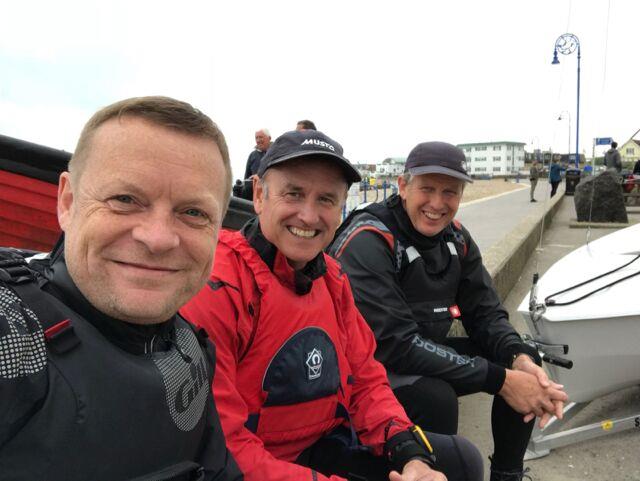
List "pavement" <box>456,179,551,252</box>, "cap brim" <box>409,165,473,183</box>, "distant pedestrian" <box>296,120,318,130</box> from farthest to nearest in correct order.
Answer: "pavement" <box>456,179,551,252</box>, "distant pedestrian" <box>296,120,318,130</box>, "cap brim" <box>409,165,473,183</box>

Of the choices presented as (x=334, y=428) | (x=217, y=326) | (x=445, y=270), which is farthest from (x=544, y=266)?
(x=217, y=326)

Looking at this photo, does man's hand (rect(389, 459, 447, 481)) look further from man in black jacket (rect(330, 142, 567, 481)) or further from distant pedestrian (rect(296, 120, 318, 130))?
distant pedestrian (rect(296, 120, 318, 130))

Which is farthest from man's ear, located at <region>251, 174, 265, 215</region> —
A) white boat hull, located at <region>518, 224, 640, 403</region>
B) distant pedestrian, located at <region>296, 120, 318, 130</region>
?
distant pedestrian, located at <region>296, 120, 318, 130</region>

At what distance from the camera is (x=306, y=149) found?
170cm

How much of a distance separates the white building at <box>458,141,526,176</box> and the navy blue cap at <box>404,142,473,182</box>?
321ft

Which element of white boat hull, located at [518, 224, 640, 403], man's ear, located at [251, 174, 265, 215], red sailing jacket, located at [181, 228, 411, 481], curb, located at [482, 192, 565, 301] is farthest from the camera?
curb, located at [482, 192, 565, 301]

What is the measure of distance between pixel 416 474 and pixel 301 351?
21.4 inches

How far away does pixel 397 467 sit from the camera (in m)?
1.74

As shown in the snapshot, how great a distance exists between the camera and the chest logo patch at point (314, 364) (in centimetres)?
163

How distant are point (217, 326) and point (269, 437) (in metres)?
0.45

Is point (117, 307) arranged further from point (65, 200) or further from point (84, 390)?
point (65, 200)

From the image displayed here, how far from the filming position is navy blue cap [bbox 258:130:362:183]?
1.70 meters

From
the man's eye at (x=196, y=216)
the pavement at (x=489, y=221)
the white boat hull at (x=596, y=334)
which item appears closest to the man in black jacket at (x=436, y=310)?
the white boat hull at (x=596, y=334)

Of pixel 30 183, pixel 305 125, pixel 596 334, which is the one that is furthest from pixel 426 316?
pixel 305 125
